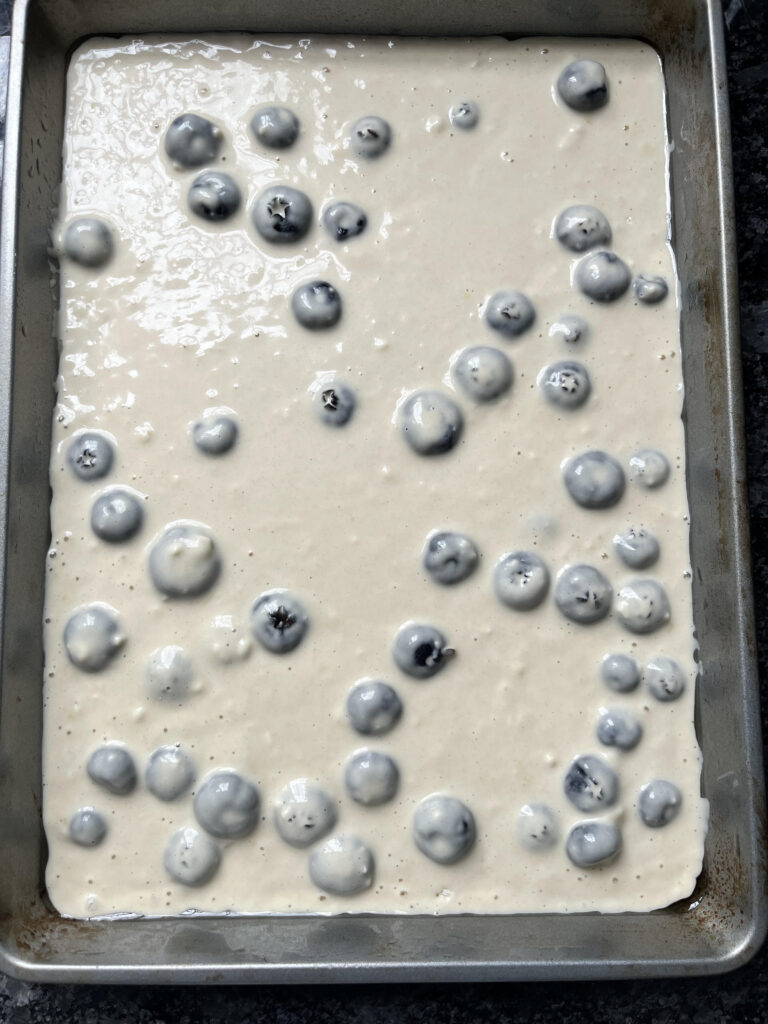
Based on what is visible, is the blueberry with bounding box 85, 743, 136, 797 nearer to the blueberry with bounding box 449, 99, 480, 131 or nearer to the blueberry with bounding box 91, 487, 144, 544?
the blueberry with bounding box 91, 487, 144, 544

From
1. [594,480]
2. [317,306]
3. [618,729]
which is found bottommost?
[618,729]

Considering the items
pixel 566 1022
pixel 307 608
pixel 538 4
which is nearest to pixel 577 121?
pixel 538 4

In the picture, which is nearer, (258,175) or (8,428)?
(8,428)

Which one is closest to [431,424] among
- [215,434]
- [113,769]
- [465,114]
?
[215,434]

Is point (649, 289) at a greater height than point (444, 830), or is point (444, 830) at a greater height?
point (649, 289)

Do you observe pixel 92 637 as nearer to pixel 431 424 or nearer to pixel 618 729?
pixel 431 424

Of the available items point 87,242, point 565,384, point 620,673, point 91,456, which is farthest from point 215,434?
point 620,673

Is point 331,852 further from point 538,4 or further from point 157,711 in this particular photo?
point 538,4

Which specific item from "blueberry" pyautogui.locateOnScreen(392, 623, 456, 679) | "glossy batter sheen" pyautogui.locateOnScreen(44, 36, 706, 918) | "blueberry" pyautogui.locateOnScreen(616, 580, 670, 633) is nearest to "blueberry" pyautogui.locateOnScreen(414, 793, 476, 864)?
"glossy batter sheen" pyautogui.locateOnScreen(44, 36, 706, 918)
